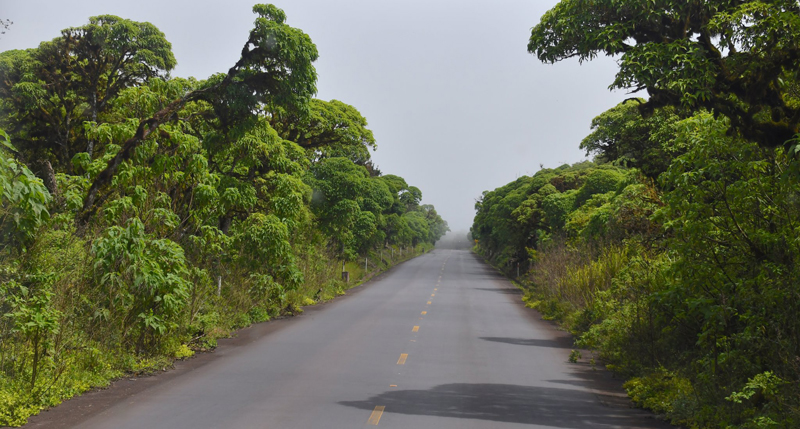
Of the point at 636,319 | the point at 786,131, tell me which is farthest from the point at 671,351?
the point at 786,131

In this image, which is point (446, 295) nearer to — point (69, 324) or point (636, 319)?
point (636, 319)

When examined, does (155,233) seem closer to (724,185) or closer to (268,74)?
(268,74)

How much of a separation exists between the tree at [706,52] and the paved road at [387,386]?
4.15m

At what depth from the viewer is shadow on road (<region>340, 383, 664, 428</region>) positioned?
28.9 feet

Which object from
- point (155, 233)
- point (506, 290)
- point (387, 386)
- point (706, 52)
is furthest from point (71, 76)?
point (706, 52)

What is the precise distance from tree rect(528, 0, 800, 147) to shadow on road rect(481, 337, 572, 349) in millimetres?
8398

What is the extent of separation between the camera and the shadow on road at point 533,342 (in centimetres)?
1684

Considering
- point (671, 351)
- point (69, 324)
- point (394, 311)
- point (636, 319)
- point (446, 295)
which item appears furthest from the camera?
point (446, 295)

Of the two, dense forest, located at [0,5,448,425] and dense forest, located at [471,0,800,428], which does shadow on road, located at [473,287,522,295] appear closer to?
dense forest, located at [0,5,448,425]

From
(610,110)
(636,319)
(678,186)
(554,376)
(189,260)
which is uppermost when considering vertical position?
(610,110)

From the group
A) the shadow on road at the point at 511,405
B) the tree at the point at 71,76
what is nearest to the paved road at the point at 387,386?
the shadow on road at the point at 511,405

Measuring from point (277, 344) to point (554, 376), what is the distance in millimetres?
6322

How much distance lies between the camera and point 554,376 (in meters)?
12.4

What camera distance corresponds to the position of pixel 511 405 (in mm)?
9594
